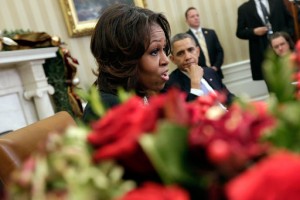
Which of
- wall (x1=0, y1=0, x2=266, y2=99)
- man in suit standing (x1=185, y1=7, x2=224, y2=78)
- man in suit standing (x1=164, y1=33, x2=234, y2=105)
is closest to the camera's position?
man in suit standing (x1=164, y1=33, x2=234, y2=105)

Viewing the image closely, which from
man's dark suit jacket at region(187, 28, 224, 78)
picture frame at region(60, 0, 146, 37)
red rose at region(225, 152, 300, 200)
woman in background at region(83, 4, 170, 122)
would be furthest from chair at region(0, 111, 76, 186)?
man's dark suit jacket at region(187, 28, 224, 78)

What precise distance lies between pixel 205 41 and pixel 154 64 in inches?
158

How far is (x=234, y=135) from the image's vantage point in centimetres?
36

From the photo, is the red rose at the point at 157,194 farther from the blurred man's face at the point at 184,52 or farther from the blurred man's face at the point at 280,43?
the blurred man's face at the point at 280,43

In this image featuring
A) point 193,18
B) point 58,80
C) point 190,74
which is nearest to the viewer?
point 190,74

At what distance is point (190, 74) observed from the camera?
280 cm

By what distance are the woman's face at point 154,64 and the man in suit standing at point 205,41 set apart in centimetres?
378

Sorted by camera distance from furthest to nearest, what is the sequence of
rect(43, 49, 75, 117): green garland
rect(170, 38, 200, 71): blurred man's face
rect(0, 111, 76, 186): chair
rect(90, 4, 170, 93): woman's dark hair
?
rect(43, 49, 75, 117): green garland, rect(170, 38, 200, 71): blurred man's face, rect(90, 4, 170, 93): woman's dark hair, rect(0, 111, 76, 186): chair

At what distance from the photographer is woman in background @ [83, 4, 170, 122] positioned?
167 centimetres

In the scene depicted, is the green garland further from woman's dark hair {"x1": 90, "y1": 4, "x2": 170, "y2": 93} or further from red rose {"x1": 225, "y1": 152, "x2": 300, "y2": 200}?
red rose {"x1": 225, "y1": 152, "x2": 300, "y2": 200}

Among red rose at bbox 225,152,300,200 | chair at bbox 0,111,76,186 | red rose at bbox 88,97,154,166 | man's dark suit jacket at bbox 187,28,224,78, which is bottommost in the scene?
man's dark suit jacket at bbox 187,28,224,78

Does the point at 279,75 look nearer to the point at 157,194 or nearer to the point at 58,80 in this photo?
the point at 157,194

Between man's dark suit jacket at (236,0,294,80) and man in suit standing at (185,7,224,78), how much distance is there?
0.37m

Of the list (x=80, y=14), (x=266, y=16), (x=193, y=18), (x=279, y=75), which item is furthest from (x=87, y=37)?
(x=279, y=75)
